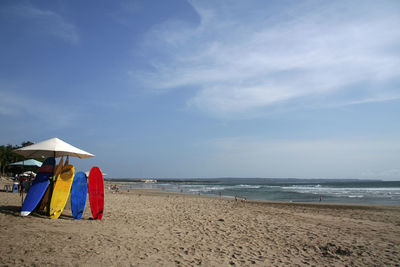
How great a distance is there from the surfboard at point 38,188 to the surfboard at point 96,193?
121 centimetres

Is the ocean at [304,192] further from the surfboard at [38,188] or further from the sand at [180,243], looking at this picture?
the surfboard at [38,188]

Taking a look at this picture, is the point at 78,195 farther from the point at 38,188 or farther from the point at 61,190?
the point at 38,188

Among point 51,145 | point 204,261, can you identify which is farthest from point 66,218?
point 204,261

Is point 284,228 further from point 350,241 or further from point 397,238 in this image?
point 397,238

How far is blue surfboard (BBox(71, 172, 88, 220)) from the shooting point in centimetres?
777

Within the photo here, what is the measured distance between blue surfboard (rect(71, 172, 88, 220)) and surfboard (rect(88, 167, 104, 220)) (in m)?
0.18

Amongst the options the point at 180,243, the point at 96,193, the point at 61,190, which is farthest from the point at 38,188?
the point at 180,243

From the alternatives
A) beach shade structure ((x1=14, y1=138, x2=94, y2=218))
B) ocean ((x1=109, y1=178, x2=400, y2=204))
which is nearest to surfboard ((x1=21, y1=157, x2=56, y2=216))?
beach shade structure ((x1=14, y1=138, x2=94, y2=218))

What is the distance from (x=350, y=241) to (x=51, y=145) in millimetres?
9058

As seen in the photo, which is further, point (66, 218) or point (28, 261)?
point (66, 218)

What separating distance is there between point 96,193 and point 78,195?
20.7 inches

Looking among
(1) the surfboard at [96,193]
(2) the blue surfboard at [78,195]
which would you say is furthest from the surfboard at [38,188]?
(1) the surfboard at [96,193]

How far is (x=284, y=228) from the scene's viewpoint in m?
8.23

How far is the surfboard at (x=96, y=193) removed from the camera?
25.9 feet
